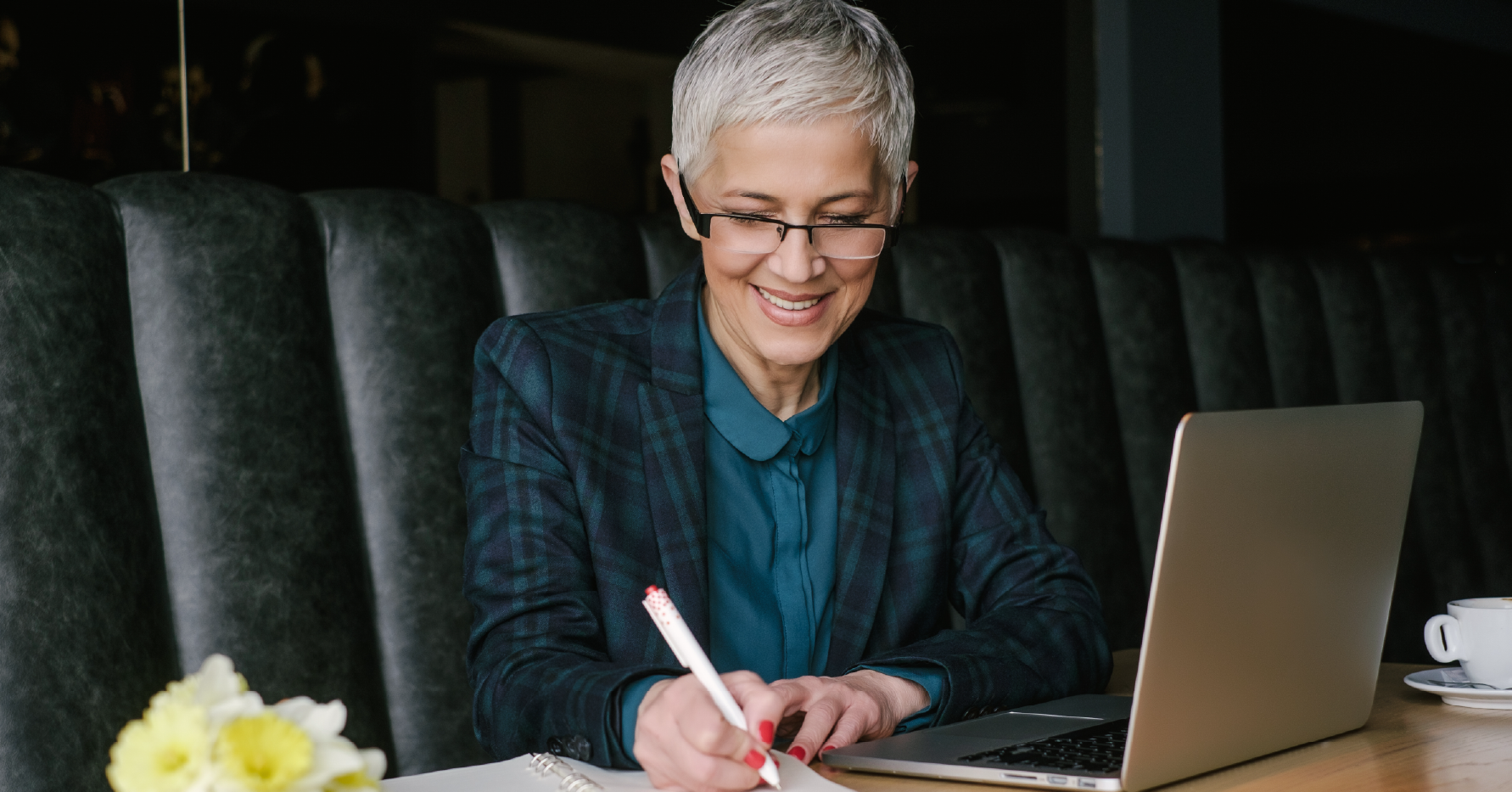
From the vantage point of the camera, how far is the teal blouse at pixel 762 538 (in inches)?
47.9

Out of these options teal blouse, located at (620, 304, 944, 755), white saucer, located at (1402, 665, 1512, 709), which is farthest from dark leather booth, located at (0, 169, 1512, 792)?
white saucer, located at (1402, 665, 1512, 709)

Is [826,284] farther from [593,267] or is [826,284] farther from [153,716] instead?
[153,716]

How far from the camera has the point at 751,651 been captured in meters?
1.22

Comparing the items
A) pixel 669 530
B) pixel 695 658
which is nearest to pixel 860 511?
pixel 669 530

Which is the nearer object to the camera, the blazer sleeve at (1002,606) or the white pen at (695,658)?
the white pen at (695,658)

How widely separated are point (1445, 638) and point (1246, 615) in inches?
14.5

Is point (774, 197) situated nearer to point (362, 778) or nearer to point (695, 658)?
point (695, 658)

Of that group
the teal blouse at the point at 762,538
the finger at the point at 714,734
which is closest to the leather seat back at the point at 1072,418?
the teal blouse at the point at 762,538

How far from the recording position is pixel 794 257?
3.71 ft

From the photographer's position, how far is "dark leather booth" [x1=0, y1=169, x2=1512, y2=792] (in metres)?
1.15

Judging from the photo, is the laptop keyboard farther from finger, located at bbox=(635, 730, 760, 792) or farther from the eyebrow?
the eyebrow

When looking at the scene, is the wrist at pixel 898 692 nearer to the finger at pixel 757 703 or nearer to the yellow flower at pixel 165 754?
the finger at pixel 757 703

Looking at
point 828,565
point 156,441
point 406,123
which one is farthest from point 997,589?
point 406,123

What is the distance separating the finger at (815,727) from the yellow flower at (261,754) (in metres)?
0.41
